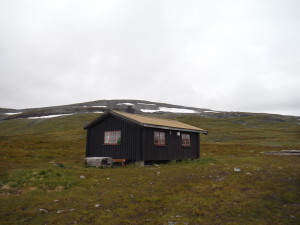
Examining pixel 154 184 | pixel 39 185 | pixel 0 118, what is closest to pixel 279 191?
pixel 154 184

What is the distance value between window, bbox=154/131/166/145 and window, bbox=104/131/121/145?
3699mm

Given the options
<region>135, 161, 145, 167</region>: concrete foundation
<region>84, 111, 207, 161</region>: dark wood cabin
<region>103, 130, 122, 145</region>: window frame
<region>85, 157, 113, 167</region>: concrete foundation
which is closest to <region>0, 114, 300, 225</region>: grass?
<region>85, 157, 113, 167</region>: concrete foundation

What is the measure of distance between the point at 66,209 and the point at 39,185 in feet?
15.8

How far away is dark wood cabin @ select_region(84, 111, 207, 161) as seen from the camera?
24.0m

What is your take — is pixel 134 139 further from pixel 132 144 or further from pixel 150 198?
pixel 150 198

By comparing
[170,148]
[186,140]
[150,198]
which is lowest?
[150,198]

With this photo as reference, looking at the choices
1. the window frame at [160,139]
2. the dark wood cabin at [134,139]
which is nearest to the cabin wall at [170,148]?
the dark wood cabin at [134,139]

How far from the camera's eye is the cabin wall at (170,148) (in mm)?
24312

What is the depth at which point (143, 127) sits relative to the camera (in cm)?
2383

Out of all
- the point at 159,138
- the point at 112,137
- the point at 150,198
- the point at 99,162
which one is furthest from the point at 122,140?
the point at 150,198

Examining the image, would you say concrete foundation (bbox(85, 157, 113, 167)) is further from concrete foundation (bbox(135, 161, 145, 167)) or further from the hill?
the hill

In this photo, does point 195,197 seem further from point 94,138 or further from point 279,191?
point 94,138

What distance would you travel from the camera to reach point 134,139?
958 inches

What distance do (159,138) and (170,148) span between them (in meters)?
2.20
